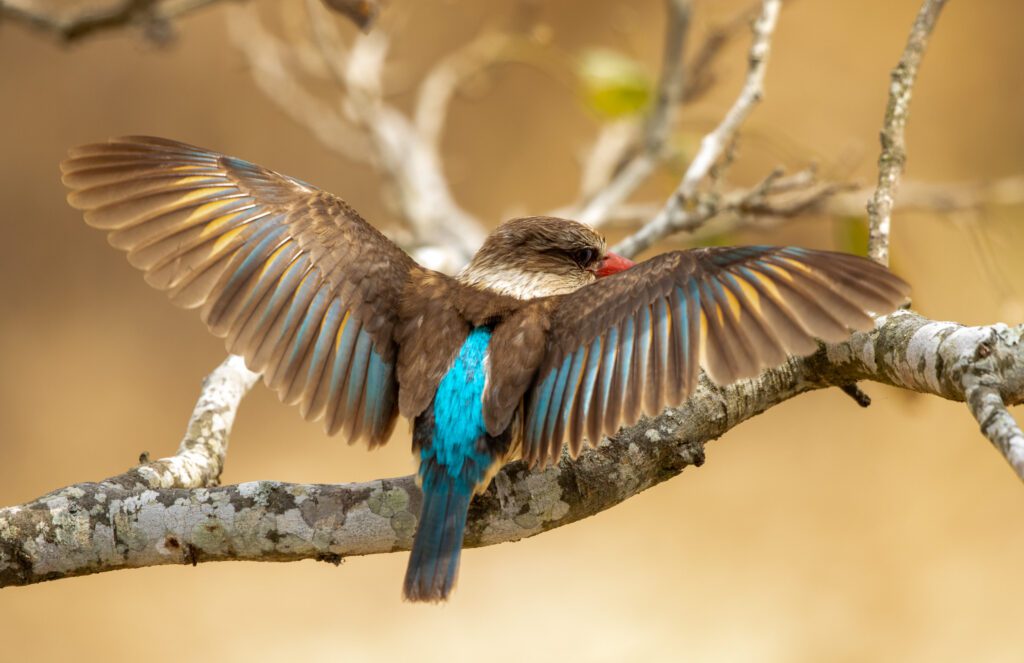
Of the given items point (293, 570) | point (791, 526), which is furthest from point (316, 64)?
point (791, 526)

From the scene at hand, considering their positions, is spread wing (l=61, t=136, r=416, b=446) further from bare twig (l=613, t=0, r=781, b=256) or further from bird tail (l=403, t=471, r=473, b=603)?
bare twig (l=613, t=0, r=781, b=256)

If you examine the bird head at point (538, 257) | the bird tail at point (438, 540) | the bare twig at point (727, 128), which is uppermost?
the bare twig at point (727, 128)

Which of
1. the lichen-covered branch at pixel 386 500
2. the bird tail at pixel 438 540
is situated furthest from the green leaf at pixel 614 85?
the bird tail at pixel 438 540

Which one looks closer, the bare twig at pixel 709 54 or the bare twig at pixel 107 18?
the bare twig at pixel 107 18

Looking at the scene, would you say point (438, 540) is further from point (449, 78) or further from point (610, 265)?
point (449, 78)

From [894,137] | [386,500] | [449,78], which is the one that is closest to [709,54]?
[449,78]

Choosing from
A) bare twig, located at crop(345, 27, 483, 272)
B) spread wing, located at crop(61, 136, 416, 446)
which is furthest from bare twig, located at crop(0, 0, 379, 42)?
spread wing, located at crop(61, 136, 416, 446)

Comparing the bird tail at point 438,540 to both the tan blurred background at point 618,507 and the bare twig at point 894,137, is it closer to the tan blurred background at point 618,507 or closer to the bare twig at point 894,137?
the bare twig at point 894,137

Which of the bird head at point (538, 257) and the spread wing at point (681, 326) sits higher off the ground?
the bird head at point (538, 257)
